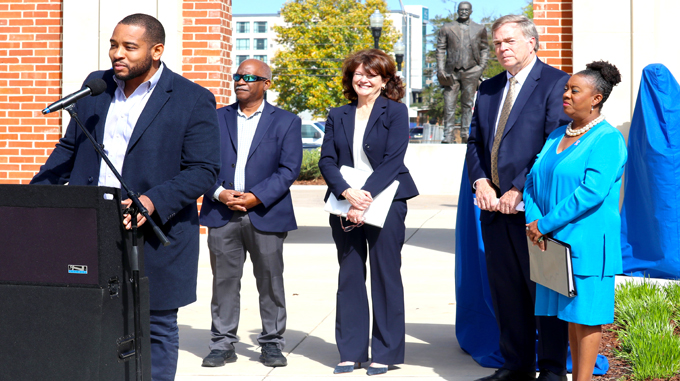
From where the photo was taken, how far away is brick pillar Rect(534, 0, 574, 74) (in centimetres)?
727

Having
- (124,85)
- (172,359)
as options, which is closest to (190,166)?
(124,85)

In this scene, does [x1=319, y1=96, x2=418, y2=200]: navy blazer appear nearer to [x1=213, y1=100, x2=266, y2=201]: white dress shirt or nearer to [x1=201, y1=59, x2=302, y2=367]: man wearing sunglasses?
[x1=201, y1=59, x2=302, y2=367]: man wearing sunglasses

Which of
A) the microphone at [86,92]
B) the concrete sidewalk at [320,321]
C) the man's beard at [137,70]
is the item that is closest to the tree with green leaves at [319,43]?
the concrete sidewalk at [320,321]

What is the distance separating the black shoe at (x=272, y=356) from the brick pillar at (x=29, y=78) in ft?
14.7

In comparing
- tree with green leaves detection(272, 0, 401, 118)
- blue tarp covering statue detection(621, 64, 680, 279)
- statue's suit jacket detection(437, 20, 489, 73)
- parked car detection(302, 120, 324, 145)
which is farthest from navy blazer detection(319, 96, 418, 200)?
tree with green leaves detection(272, 0, 401, 118)

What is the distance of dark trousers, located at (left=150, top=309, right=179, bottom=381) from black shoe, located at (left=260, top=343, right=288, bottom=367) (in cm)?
130

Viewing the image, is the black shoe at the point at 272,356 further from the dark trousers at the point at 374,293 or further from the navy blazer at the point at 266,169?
the navy blazer at the point at 266,169

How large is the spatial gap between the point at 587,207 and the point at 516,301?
0.91m

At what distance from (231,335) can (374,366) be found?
101 cm

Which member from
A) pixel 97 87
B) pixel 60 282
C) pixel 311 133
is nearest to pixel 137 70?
pixel 97 87

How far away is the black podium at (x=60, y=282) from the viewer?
8.93 ft

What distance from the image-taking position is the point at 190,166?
3.51m

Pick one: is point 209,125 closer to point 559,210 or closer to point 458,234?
point 559,210

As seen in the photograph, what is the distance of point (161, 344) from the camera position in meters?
3.51
